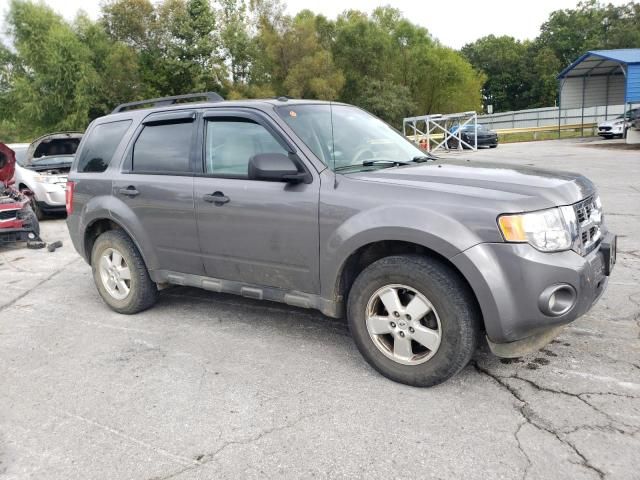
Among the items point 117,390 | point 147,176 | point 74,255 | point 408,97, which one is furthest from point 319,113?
point 408,97

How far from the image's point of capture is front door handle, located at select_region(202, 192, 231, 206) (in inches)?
160

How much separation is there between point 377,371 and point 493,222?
1245 mm

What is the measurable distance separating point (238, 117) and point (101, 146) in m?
1.77

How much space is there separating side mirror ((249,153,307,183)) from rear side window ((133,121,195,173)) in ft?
3.32

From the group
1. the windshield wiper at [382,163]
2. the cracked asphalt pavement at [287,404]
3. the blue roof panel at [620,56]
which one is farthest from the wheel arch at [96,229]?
the blue roof panel at [620,56]

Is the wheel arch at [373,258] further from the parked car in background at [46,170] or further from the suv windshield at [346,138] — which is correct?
the parked car in background at [46,170]

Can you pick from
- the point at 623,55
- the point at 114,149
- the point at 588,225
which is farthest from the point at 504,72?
the point at 588,225

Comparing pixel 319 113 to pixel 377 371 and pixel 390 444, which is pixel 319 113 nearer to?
Answer: pixel 377 371

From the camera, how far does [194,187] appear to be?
427cm

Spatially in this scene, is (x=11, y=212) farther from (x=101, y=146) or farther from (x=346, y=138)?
(x=346, y=138)

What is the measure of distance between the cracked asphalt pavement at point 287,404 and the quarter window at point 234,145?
1336mm

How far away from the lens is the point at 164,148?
462 centimetres

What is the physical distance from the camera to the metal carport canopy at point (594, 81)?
28.9m

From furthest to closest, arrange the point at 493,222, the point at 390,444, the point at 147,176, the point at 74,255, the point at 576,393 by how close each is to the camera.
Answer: the point at 74,255 → the point at 147,176 → the point at 576,393 → the point at 493,222 → the point at 390,444
